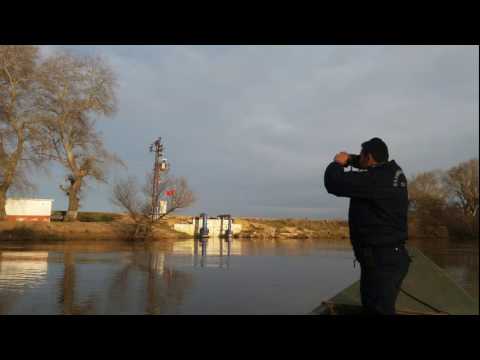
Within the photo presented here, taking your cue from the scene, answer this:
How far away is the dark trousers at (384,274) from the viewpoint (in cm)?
311

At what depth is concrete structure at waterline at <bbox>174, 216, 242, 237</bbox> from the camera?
3497 cm

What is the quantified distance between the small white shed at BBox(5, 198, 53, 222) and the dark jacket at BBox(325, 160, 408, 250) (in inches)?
1188

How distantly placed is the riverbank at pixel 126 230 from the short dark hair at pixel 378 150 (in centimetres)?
2634

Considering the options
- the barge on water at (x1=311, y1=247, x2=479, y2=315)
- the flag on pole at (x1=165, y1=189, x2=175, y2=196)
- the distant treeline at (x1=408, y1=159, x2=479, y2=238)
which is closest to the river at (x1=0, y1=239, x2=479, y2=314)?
the barge on water at (x1=311, y1=247, x2=479, y2=315)

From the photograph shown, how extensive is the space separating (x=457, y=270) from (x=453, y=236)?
38763 mm

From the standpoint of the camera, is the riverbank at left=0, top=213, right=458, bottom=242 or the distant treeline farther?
the distant treeline

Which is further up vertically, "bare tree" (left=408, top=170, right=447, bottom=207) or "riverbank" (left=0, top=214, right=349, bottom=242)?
"bare tree" (left=408, top=170, right=447, bottom=207)

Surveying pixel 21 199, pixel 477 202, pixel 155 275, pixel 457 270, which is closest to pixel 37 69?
pixel 21 199

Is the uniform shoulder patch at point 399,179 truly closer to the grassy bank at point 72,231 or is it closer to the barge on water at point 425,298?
the barge on water at point 425,298

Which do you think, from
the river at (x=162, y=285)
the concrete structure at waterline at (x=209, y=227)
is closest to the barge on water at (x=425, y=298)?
the river at (x=162, y=285)

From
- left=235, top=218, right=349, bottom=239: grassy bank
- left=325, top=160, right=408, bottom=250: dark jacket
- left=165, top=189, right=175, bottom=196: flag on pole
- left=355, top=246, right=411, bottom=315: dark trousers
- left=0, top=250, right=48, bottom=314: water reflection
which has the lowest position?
left=235, top=218, right=349, bottom=239: grassy bank

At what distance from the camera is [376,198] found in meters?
3.10

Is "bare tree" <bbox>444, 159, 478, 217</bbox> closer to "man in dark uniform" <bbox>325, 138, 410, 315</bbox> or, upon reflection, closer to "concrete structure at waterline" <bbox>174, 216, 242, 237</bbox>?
"concrete structure at waterline" <bbox>174, 216, 242, 237</bbox>

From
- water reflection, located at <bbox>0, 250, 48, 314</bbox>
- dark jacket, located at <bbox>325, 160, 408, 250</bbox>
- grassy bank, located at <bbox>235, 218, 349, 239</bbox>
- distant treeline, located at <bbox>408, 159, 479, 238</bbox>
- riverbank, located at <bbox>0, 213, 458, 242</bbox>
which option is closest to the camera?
dark jacket, located at <bbox>325, 160, 408, 250</bbox>
